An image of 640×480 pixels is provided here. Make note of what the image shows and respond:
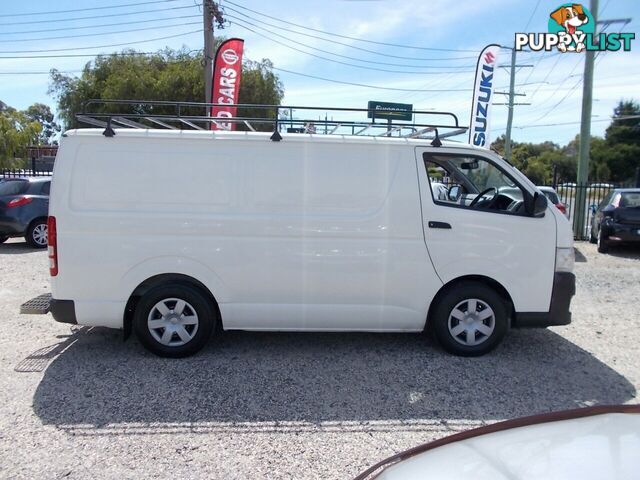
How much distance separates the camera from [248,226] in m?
4.53

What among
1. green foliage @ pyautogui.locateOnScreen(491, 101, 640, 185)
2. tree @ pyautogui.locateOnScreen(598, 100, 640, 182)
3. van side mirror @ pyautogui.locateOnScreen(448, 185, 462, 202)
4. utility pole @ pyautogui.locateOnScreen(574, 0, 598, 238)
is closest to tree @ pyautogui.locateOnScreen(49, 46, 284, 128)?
utility pole @ pyautogui.locateOnScreen(574, 0, 598, 238)

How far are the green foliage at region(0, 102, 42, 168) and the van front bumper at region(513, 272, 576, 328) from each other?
63.6ft

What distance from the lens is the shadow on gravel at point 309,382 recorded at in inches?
147

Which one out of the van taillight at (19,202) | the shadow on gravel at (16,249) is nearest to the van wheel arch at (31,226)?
the shadow on gravel at (16,249)

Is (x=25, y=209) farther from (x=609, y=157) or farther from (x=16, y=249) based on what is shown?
(x=609, y=157)

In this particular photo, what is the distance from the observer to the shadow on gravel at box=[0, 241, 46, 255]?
34.8 ft

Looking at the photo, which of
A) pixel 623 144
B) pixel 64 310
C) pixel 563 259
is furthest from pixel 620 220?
pixel 623 144

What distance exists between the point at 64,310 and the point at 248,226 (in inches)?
73.5

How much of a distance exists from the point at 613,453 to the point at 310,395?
2514mm

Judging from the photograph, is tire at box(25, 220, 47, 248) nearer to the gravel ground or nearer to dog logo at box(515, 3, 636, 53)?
the gravel ground

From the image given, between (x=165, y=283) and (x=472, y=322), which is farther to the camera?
(x=472, y=322)

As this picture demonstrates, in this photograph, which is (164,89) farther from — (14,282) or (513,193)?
(513,193)

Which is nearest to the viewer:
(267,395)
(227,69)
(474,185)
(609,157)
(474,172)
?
(267,395)

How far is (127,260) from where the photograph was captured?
14.8 feet
